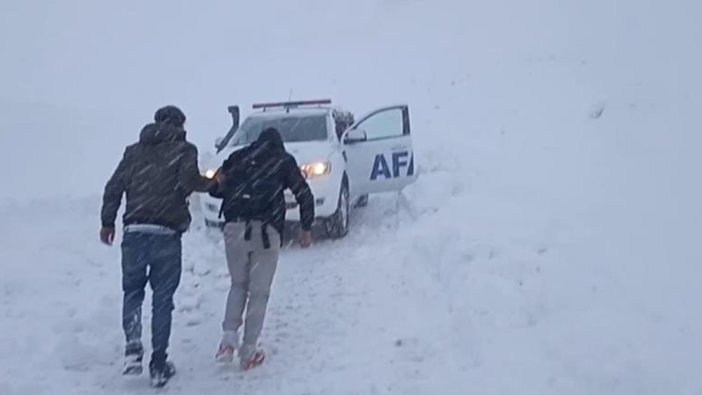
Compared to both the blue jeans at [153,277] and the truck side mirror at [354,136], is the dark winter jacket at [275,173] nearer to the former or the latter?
the blue jeans at [153,277]

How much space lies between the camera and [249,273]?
6.68 m

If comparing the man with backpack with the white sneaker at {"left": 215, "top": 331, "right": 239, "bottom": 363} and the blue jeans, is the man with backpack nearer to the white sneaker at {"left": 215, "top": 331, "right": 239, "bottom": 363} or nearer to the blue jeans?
the white sneaker at {"left": 215, "top": 331, "right": 239, "bottom": 363}

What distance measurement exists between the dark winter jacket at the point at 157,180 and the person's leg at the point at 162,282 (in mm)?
128

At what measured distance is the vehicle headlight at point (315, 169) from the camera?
36.2 ft

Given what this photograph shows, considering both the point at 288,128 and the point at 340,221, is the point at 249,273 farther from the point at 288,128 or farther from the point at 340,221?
the point at 288,128

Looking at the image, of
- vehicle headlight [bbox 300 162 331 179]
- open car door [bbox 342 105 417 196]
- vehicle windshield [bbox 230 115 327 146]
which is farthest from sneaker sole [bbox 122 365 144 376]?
open car door [bbox 342 105 417 196]

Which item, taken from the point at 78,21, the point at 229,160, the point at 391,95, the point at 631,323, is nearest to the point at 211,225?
the point at 229,160

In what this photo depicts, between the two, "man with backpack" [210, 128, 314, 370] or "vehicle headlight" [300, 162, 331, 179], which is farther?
"vehicle headlight" [300, 162, 331, 179]

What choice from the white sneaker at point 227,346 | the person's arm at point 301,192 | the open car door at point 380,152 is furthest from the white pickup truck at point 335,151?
the white sneaker at point 227,346

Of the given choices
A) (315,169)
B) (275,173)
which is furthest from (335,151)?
(275,173)

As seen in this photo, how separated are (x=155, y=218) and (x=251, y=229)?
712 mm

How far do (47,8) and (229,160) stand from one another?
120ft

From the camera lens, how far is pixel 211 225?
11070 mm

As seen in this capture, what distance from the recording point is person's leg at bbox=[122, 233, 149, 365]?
6.23 metres
